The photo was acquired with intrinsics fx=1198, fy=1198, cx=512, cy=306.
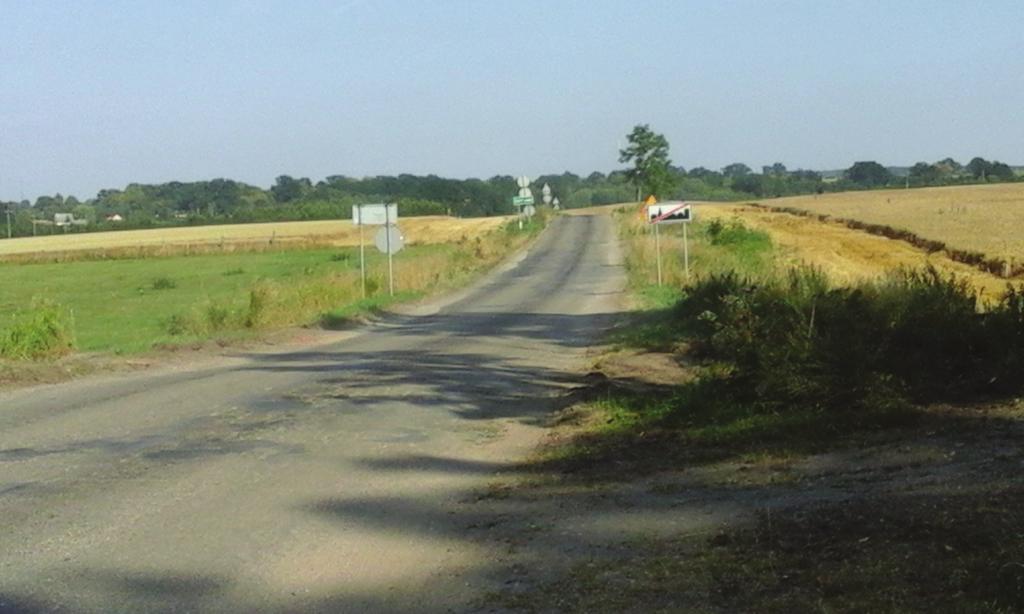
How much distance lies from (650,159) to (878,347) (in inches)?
2668

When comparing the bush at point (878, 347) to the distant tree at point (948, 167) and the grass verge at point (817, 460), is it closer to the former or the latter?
the grass verge at point (817, 460)

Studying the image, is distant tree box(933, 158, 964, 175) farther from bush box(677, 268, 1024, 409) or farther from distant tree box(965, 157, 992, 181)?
bush box(677, 268, 1024, 409)

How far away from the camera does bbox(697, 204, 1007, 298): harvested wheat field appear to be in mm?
33438

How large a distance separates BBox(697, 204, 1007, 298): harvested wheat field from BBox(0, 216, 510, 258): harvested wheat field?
2699 cm

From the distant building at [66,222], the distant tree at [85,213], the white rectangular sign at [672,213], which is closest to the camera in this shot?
the white rectangular sign at [672,213]

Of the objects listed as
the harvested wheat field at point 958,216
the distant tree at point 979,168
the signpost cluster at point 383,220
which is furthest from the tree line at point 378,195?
the signpost cluster at point 383,220

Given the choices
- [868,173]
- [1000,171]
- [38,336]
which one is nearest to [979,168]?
[1000,171]

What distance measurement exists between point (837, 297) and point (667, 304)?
51.9 ft

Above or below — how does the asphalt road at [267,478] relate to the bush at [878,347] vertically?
below

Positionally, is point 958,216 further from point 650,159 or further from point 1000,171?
point 1000,171

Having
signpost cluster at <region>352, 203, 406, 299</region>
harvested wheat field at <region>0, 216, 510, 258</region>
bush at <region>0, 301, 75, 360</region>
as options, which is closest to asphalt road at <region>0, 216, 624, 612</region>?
bush at <region>0, 301, 75, 360</region>

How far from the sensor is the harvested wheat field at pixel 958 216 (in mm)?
44625

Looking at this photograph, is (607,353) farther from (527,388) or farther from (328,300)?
(328,300)

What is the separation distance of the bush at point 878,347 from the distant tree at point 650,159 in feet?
213
